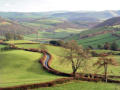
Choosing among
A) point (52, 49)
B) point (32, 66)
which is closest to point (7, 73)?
point (32, 66)

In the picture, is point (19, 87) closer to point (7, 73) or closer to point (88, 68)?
point (7, 73)

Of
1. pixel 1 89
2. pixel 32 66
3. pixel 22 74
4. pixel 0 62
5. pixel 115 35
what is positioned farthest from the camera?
pixel 115 35

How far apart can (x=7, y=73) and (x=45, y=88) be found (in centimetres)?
2710

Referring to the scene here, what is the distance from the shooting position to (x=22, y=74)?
189 ft

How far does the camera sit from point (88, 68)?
198ft

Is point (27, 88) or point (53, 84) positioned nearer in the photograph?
point (27, 88)

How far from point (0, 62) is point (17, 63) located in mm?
8857

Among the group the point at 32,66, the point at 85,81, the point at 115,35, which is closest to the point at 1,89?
the point at 85,81

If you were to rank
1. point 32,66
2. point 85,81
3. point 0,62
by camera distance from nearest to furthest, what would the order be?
point 85,81, point 32,66, point 0,62

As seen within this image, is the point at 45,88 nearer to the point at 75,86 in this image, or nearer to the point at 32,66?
the point at 75,86

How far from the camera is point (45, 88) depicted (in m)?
37.6

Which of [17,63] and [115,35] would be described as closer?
[17,63]

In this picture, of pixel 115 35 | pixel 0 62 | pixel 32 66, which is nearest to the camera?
pixel 32 66

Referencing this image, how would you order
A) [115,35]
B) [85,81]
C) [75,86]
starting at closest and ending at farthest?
[75,86], [85,81], [115,35]
